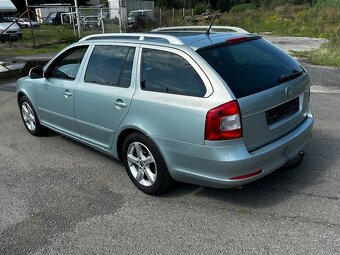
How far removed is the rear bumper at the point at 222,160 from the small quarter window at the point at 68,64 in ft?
6.10

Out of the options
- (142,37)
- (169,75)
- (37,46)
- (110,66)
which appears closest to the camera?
(169,75)

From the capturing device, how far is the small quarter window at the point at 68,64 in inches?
191

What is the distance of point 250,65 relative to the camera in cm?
370

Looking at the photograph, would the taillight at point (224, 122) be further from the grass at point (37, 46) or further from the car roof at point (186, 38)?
the grass at point (37, 46)

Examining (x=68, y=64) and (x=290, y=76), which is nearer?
(x=290, y=76)

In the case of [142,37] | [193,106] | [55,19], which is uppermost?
[142,37]

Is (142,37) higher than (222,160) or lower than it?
higher

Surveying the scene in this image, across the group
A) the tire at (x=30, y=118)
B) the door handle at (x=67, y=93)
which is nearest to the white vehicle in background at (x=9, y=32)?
the tire at (x=30, y=118)

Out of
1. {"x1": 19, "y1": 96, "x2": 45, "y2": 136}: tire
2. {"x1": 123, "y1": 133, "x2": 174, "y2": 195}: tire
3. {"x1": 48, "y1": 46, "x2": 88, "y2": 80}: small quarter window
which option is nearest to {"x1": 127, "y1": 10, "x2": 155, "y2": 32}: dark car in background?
{"x1": 19, "y1": 96, "x2": 45, "y2": 136}: tire

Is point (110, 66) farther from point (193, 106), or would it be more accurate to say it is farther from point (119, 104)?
point (193, 106)

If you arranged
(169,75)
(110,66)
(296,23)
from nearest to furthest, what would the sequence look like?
(169,75), (110,66), (296,23)

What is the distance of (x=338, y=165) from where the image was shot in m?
4.43

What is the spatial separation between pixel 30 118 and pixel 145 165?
305 centimetres

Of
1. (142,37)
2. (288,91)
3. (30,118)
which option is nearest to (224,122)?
(288,91)
